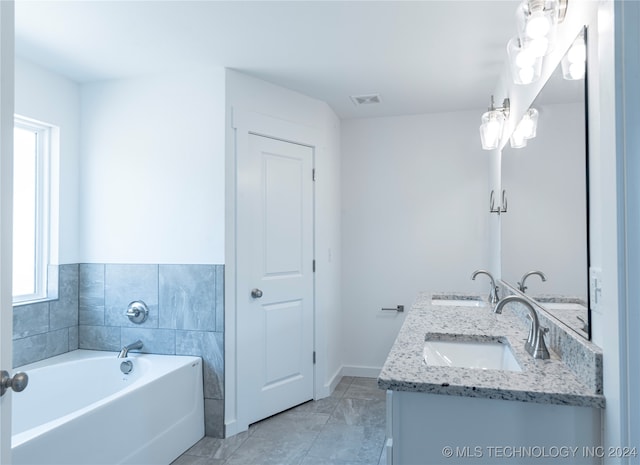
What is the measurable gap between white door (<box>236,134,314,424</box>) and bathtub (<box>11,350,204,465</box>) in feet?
1.33

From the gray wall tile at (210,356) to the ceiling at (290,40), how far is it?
171cm

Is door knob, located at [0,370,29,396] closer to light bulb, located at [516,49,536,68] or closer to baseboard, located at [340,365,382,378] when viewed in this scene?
light bulb, located at [516,49,536,68]

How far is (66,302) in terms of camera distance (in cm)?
284

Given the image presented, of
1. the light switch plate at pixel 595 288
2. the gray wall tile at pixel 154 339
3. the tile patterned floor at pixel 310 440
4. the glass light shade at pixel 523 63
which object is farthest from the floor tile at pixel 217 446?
the glass light shade at pixel 523 63

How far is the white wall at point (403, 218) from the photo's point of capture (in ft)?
11.8

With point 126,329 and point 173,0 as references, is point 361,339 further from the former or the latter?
point 173,0

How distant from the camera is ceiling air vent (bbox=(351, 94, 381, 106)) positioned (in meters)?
3.22

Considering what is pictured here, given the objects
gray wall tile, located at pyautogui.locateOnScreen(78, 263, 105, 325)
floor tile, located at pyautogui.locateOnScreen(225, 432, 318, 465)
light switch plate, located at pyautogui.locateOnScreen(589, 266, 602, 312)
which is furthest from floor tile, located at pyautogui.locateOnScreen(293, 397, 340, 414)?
light switch plate, located at pyautogui.locateOnScreen(589, 266, 602, 312)

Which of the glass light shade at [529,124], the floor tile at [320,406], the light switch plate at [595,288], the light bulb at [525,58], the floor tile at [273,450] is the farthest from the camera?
the floor tile at [320,406]

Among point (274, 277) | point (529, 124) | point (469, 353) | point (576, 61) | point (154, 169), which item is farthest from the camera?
point (274, 277)

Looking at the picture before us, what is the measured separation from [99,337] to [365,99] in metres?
2.59

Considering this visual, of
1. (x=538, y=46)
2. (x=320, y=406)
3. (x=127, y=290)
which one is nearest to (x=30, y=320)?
(x=127, y=290)

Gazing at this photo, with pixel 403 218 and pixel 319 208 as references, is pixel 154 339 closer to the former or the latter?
pixel 319 208

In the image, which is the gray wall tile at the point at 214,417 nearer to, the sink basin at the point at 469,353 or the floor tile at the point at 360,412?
the floor tile at the point at 360,412
